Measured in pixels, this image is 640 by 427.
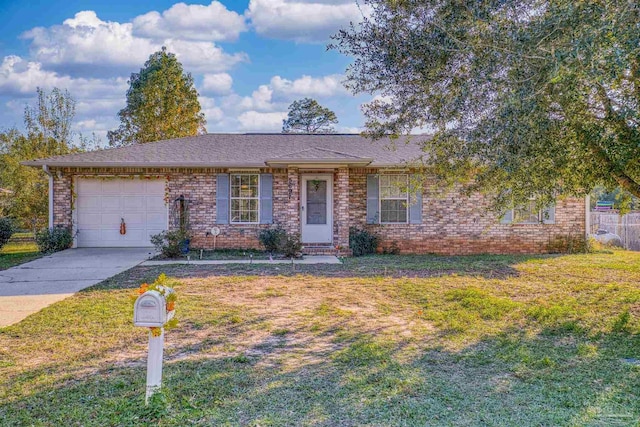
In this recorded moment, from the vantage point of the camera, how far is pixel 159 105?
2520 cm

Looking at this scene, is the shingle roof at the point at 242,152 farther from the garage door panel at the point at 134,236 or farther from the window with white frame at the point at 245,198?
the garage door panel at the point at 134,236

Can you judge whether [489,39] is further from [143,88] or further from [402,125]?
[143,88]

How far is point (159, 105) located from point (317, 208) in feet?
51.9

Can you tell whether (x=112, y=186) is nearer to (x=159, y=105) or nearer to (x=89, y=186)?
(x=89, y=186)

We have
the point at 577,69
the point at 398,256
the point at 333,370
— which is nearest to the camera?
the point at 577,69

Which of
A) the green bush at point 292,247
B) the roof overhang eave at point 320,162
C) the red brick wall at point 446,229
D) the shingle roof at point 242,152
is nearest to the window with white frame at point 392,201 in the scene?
the red brick wall at point 446,229

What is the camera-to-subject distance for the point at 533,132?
468 cm

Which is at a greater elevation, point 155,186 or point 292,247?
point 155,186

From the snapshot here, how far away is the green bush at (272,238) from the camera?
12.6 metres

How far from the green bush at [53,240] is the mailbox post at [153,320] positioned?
1143cm

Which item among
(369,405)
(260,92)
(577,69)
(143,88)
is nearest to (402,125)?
(577,69)

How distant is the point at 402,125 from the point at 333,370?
13.7ft

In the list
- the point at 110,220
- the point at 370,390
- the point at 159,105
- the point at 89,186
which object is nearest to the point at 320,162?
the point at 110,220

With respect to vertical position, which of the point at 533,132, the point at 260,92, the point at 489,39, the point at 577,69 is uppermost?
the point at 260,92
